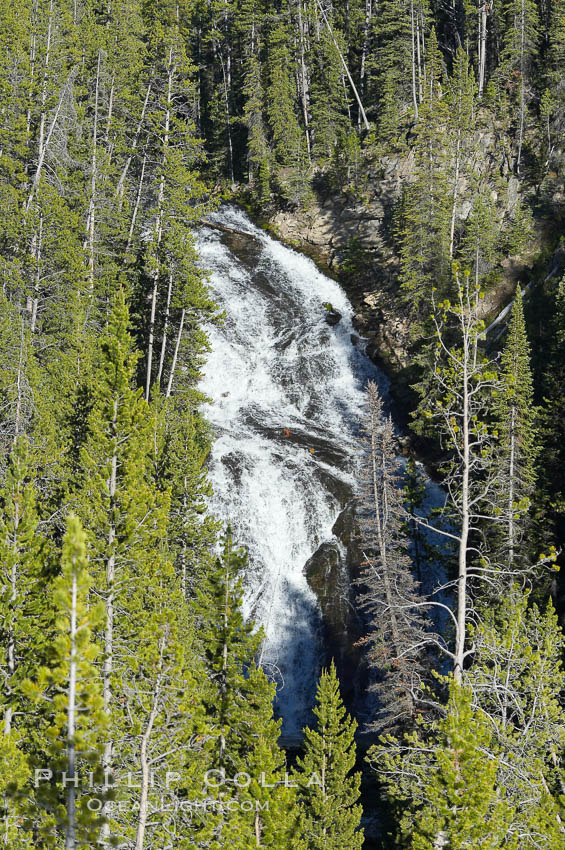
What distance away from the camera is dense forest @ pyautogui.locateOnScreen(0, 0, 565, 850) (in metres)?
10.8

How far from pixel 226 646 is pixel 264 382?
23.6 metres

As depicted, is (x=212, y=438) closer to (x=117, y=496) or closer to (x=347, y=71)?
(x=117, y=496)

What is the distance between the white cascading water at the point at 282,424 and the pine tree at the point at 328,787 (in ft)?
17.6

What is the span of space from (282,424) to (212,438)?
15.2ft

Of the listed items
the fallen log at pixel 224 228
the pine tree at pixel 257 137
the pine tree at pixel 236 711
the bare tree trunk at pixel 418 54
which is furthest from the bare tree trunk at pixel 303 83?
the pine tree at pixel 236 711

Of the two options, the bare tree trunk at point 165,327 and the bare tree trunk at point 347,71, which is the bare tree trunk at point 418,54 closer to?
the bare tree trunk at point 347,71

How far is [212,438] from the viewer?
34938mm

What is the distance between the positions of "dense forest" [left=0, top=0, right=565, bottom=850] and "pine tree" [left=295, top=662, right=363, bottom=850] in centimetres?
11

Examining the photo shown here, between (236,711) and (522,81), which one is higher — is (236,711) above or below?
below

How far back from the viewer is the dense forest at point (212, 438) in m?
10.8

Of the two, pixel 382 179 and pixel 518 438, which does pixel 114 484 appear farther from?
pixel 382 179

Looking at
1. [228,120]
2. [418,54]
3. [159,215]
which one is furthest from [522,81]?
[159,215]

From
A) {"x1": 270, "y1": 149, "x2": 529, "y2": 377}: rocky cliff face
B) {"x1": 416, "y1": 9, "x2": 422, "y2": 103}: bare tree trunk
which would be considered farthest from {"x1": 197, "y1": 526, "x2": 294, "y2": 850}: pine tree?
{"x1": 416, "y1": 9, "x2": 422, "y2": 103}: bare tree trunk

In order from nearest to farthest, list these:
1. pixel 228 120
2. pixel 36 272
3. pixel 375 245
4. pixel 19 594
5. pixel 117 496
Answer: pixel 19 594 → pixel 117 496 → pixel 36 272 → pixel 375 245 → pixel 228 120
